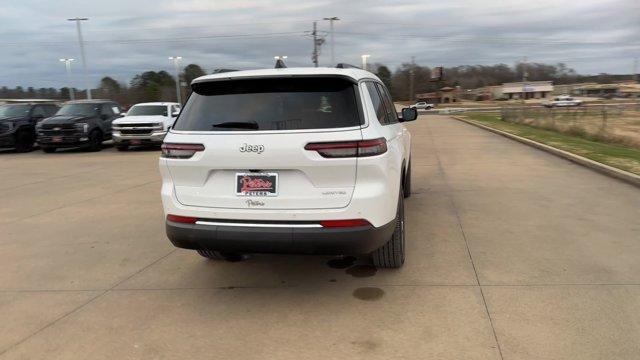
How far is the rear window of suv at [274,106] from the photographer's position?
3.62 meters

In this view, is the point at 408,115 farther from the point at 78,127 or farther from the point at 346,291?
the point at 78,127

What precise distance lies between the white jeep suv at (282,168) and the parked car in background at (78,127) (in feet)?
46.9

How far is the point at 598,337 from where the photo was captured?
3262 mm

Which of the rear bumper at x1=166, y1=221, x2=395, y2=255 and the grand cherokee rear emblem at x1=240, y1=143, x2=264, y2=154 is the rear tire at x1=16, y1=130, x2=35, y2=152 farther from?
the grand cherokee rear emblem at x1=240, y1=143, x2=264, y2=154

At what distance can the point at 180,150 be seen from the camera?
378 cm

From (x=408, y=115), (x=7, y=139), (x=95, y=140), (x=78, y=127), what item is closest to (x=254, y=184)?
(x=408, y=115)

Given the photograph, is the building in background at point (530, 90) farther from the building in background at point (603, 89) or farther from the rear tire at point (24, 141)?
the rear tire at point (24, 141)

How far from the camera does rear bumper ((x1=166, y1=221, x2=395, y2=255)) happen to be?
3521mm

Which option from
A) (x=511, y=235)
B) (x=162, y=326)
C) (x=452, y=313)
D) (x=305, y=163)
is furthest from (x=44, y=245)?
(x=511, y=235)

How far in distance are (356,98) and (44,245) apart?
4.24 m

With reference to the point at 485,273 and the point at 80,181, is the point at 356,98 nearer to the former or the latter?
the point at 485,273

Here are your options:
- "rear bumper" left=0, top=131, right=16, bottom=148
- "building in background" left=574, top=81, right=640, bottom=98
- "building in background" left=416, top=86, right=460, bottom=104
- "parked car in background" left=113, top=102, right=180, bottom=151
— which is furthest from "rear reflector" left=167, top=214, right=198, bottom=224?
"building in background" left=574, top=81, right=640, bottom=98

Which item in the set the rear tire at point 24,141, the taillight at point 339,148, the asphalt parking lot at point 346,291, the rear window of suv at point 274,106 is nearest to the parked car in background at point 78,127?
the rear tire at point 24,141

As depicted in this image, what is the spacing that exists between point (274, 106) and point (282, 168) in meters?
0.51
